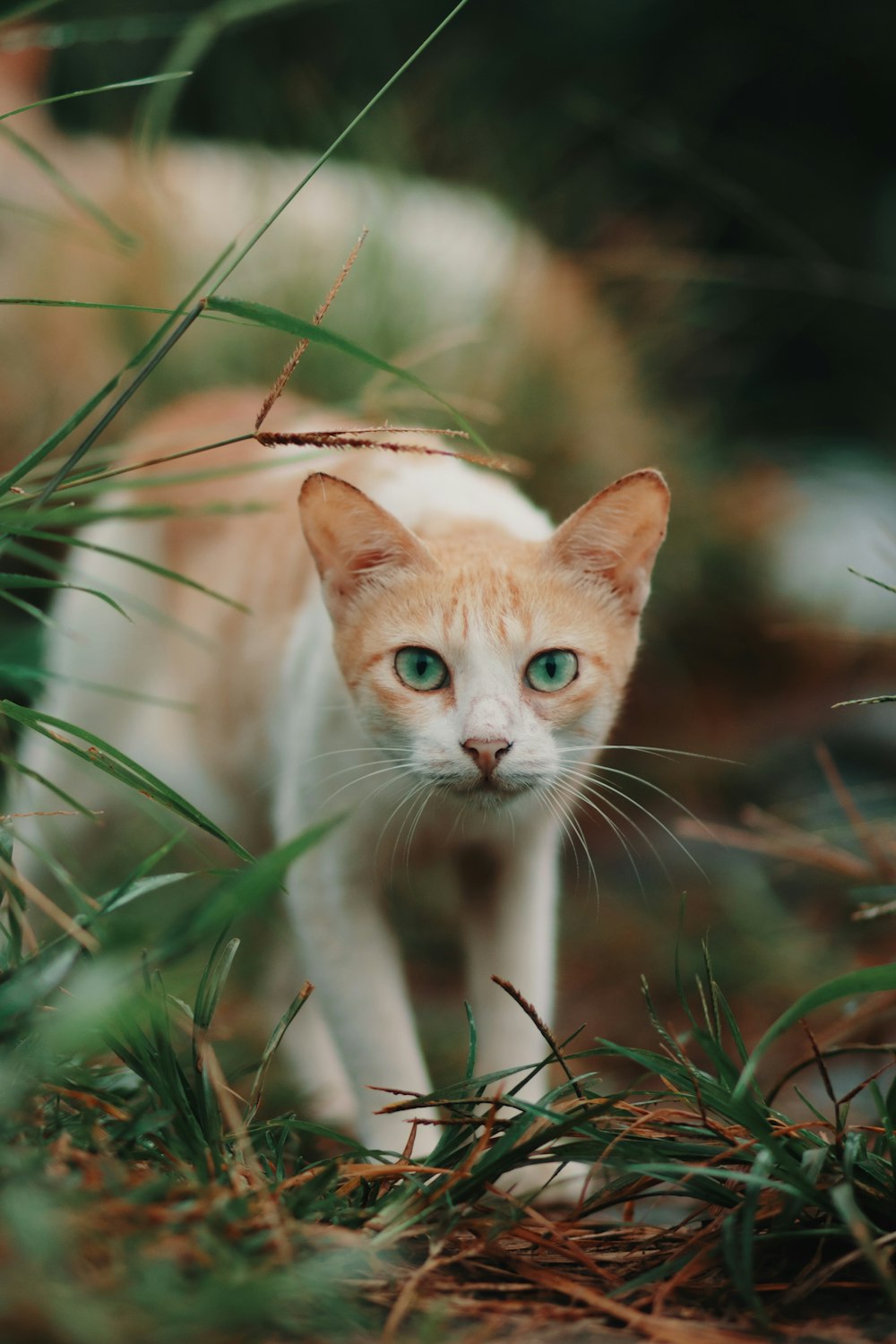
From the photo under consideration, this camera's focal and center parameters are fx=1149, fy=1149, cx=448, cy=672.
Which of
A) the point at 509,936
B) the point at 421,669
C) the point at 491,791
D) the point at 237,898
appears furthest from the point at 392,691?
the point at 237,898

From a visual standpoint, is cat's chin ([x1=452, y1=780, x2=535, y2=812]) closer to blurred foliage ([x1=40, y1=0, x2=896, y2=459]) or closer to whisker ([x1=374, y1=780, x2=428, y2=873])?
whisker ([x1=374, y1=780, x2=428, y2=873])

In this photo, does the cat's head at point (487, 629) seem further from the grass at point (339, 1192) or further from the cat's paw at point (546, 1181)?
the cat's paw at point (546, 1181)

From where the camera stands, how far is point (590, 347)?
3.09 meters

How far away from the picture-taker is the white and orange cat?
1.14m

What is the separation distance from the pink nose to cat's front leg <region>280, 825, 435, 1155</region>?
0.30m

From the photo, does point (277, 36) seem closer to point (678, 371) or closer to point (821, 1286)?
point (678, 371)

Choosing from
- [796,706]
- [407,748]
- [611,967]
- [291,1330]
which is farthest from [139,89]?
[291,1330]

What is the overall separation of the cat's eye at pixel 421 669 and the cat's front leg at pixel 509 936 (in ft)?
0.86

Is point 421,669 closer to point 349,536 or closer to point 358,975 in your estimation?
point 349,536

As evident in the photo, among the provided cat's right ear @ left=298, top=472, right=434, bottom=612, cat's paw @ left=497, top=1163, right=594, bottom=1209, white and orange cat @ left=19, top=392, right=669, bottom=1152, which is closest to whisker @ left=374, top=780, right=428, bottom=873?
white and orange cat @ left=19, top=392, right=669, bottom=1152

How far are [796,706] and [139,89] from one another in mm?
3016

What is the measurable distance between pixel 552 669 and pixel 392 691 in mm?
166

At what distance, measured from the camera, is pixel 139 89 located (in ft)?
13.0

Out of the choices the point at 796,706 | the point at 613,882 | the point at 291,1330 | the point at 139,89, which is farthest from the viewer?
the point at 139,89
